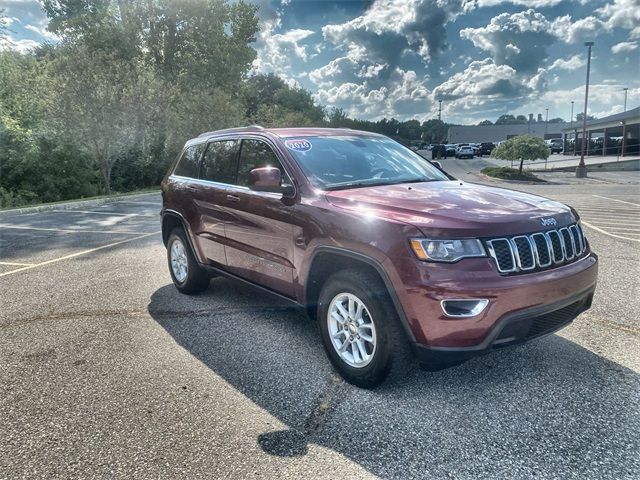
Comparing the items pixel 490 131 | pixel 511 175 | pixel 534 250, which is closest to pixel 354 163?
pixel 534 250

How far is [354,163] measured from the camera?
13.5 feet

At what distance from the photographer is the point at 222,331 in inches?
172

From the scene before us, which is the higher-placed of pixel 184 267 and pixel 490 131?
pixel 490 131

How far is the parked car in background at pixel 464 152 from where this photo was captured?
47744mm

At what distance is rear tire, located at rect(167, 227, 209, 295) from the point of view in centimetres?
523

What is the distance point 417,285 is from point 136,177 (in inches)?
1034

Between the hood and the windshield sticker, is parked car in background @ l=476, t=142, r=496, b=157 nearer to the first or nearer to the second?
the windshield sticker

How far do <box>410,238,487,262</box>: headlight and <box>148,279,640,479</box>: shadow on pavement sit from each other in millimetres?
992

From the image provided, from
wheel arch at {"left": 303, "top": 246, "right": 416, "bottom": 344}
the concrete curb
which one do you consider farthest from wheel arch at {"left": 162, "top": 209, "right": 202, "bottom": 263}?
the concrete curb

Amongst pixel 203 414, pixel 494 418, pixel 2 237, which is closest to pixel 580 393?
pixel 494 418

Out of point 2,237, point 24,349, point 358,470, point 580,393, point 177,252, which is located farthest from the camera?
point 2,237

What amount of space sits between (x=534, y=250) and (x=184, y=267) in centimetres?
380

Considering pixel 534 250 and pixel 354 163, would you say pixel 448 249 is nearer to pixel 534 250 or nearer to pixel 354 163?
pixel 534 250

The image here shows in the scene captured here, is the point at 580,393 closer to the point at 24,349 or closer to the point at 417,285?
the point at 417,285
